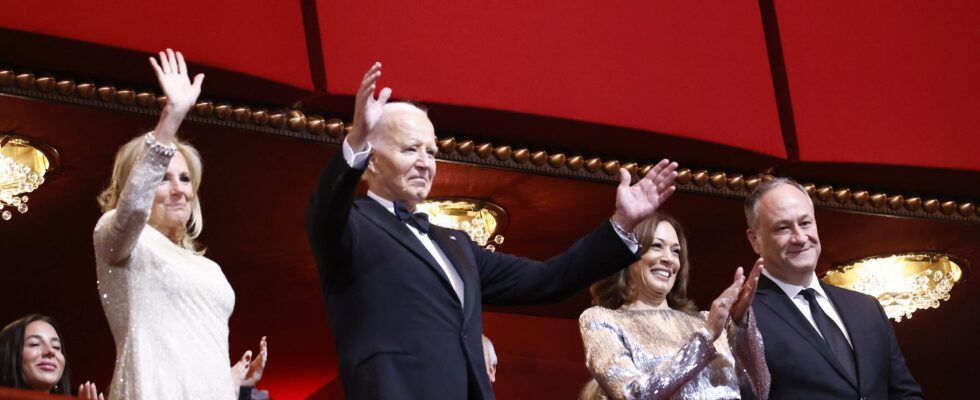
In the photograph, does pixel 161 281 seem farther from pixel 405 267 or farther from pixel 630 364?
pixel 630 364

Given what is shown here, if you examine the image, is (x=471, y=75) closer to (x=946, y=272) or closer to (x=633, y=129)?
(x=633, y=129)

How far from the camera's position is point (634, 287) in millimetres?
3637

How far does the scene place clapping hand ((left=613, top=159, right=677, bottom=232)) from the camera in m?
2.72

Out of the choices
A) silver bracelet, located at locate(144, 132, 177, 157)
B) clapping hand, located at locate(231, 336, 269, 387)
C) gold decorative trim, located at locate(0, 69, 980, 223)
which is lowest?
clapping hand, located at locate(231, 336, 269, 387)

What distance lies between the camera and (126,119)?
3.78m

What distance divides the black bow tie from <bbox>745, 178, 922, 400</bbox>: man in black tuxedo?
927mm

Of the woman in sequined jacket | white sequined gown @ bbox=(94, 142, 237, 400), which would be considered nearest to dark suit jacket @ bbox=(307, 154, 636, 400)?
white sequined gown @ bbox=(94, 142, 237, 400)

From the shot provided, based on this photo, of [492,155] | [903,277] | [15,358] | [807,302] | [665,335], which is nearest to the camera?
[807,302]

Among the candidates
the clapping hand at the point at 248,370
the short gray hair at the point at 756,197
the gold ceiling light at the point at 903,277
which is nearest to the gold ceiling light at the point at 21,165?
the clapping hand at the point at 248,370

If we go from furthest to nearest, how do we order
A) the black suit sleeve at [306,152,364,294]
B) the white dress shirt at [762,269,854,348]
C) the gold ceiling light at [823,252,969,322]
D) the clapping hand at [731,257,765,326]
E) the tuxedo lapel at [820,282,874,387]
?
the gold ceiling light at [823,252,969,322] → the white dress shirt at [762,269,854,348] → the tuxedo lapel at [820,282,874,387] → the clapping hand at [731,257,765,326] → the black suit sleeve at [306,152,364,294]

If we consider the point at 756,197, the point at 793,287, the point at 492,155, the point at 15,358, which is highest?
the point at 492,155

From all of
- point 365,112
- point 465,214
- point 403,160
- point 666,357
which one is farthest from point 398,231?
point 465,214

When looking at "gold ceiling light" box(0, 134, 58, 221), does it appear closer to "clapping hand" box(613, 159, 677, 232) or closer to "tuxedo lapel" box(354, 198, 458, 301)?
"tuxedo lapel" box(354, 198, 458, 301)

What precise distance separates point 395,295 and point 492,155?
1.62m
